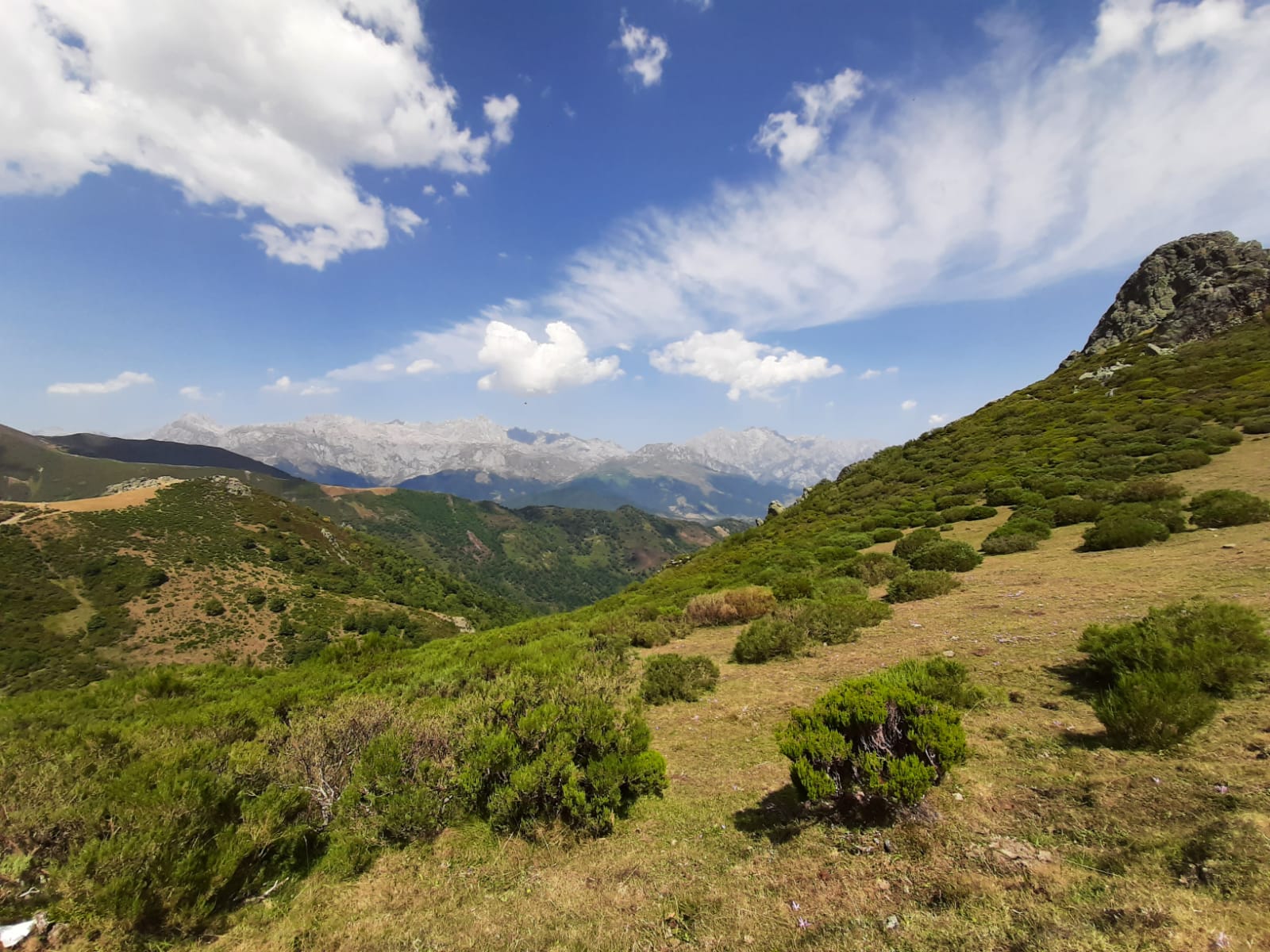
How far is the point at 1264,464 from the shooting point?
18.7m

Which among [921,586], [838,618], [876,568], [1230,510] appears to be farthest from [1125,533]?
[838,618]

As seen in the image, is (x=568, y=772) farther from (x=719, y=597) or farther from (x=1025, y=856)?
(x=719, y=597)

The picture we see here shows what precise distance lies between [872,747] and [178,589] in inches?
3803

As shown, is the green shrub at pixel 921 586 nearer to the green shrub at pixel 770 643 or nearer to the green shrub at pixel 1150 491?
the green shrub at pixel 770 643

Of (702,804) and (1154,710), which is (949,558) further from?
(702,804)

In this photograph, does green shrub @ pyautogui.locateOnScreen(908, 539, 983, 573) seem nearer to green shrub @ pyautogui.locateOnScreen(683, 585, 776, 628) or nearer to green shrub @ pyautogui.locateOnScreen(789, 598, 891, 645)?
green shrub @ pyautogui.locateOnScreen(789, 598, 891, 645)

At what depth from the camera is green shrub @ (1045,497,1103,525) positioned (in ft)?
60.4

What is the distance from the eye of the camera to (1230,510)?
559 inches

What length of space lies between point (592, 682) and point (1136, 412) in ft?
130

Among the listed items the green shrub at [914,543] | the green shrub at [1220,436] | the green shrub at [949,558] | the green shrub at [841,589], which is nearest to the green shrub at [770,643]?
the green shrub at [841,589]

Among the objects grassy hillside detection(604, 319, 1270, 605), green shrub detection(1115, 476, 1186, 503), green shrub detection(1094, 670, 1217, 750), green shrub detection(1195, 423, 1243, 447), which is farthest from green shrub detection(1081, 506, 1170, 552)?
green shrub detection(1195, 423, 1243, 447)

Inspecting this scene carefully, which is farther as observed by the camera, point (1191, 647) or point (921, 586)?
point (921, 586)

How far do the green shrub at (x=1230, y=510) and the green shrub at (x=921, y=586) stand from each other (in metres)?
7.28

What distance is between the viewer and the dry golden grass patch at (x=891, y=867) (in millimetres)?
3699
